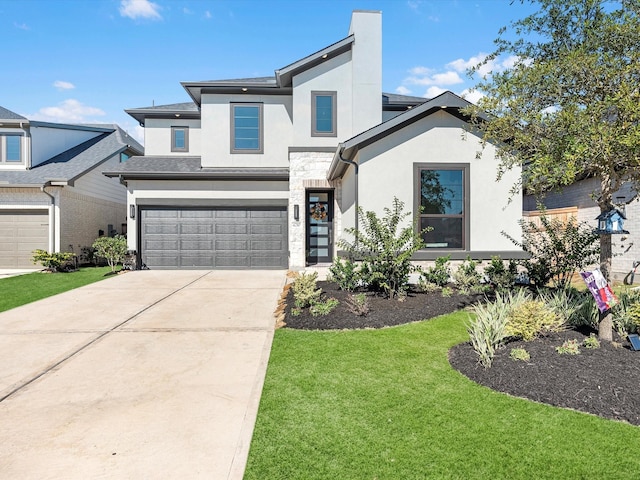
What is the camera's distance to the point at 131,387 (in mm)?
3980

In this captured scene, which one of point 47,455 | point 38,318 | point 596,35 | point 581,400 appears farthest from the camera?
point 38,318

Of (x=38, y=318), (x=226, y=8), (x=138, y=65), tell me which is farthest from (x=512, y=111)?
(x=138, y=65)

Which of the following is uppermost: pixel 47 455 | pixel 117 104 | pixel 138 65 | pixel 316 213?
pixel 138 65

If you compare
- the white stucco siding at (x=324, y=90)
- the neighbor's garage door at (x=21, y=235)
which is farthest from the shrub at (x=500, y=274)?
the neighbor's garage door at (x=21, y=235)

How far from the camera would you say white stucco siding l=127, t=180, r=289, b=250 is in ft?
44.1

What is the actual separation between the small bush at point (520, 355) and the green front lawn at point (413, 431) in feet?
2.47

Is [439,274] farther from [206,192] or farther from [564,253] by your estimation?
[206,192]

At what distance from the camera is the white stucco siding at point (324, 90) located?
12.7 m

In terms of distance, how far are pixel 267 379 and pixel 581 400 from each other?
122 inches

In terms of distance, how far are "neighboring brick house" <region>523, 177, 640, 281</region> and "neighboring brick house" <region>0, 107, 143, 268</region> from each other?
54.6 ft

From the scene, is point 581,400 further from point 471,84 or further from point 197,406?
point 471,84

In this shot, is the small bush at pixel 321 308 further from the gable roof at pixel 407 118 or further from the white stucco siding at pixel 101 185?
the white stucco siding at pixel 101 185

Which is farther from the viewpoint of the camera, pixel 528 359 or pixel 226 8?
pixel 226 8

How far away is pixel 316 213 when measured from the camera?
13.1m
